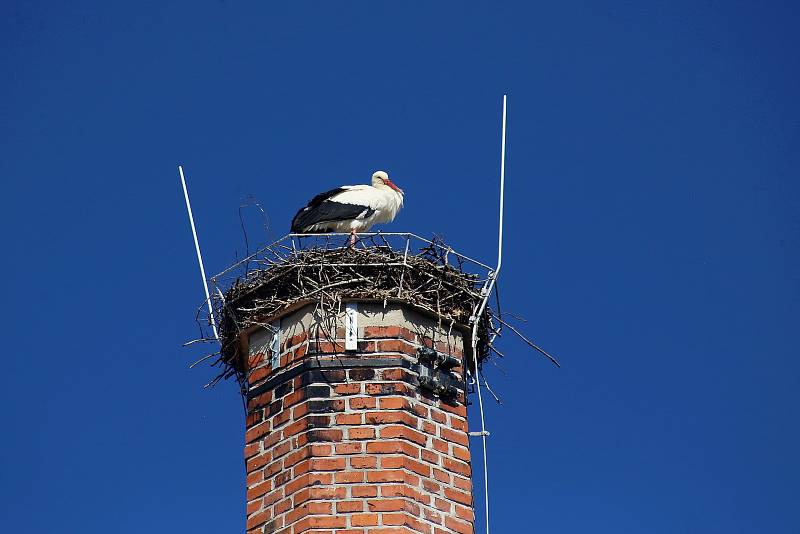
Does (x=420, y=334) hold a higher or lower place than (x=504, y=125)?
lower

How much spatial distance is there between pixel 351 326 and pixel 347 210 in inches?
119

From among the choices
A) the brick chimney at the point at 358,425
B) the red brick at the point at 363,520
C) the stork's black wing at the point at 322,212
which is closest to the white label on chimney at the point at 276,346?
the brick chimney at the point at 358,425

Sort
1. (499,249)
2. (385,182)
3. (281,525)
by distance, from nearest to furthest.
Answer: (281,525)
(499,249)
(385,182)

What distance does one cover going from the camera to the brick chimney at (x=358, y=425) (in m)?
9.37

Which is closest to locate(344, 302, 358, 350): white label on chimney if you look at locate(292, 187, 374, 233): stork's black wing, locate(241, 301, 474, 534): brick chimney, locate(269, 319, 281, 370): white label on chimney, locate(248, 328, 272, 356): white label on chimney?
locate(241, 301, 474, 534): brick chimney

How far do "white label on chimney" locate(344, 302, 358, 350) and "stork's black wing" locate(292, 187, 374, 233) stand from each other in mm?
2603

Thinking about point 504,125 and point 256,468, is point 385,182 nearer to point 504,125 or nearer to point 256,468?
point 504,125

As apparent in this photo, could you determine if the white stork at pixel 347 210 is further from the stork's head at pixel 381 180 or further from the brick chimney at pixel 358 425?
the brick chimney at pixel 358 425

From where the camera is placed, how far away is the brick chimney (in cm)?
937

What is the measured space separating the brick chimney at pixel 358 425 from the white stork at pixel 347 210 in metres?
2.26

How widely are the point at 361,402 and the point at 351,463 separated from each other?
0.47m

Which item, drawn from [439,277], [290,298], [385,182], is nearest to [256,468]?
[290,298]

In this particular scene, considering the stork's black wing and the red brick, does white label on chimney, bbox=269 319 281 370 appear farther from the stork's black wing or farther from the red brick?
the stork's black wing

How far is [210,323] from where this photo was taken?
10.8m
